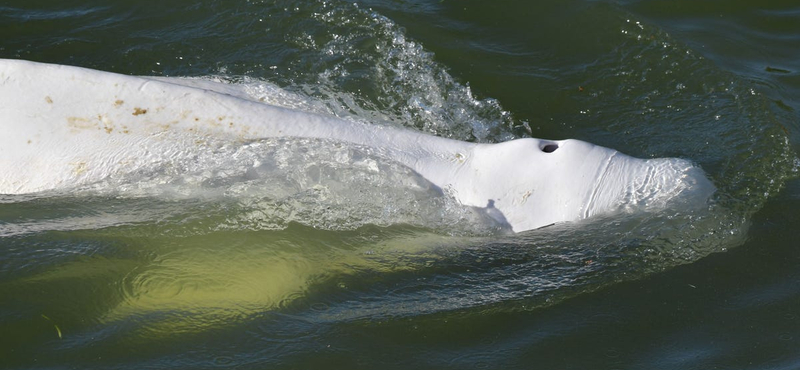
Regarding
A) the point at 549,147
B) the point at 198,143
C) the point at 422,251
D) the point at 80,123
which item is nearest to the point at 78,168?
the point at 80,123

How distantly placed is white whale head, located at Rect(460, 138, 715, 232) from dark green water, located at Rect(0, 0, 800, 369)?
0.10m

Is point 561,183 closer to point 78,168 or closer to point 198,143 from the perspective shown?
point 198,143

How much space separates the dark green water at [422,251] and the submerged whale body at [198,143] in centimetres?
10

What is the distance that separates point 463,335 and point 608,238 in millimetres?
1038

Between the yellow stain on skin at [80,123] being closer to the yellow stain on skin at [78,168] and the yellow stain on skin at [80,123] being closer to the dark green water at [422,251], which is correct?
the yellow stain on skin at [78,168]

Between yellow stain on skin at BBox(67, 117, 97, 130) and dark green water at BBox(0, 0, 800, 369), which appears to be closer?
dark green water at BBox(0, 0, 800, 369)

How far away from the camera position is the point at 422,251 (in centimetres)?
428

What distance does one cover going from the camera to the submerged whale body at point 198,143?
416 centimetres

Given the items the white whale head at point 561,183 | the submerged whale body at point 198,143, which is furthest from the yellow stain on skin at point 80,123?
the white whale head at point 561,183

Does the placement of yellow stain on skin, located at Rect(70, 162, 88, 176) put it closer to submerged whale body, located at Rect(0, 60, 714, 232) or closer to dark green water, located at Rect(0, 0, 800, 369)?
submerged whale body, located at Rect(0, 60, 714, 232)

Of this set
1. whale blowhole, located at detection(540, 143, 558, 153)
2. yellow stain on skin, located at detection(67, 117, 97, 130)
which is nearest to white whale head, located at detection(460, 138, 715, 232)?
whale blowhole, located at detection(540, 143, 558, 153)

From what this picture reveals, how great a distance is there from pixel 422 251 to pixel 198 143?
4.11 ft

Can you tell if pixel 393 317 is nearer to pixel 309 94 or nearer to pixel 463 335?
pixel 463 335

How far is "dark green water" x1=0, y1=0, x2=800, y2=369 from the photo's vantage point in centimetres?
362
